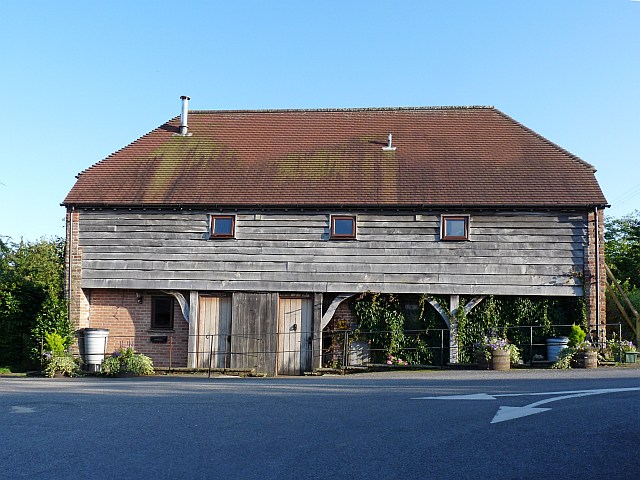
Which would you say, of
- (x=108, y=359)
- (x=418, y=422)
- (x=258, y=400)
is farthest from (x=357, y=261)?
(x=418, y=422)

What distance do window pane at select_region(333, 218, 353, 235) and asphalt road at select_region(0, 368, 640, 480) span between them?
8244 mm

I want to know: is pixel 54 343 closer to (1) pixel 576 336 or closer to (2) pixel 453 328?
(2) pixel 453 328

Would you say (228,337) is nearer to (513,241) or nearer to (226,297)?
(226,297)

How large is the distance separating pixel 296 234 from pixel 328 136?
415cm

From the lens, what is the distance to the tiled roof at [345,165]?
19.6 metres

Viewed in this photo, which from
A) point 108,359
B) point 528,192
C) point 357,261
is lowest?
point 108,359

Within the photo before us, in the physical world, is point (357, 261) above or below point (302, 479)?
above

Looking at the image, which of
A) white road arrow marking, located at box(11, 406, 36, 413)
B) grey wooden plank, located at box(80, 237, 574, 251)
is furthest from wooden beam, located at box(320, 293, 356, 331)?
white road arrow marking, located at box(11, 406, 36, 413)

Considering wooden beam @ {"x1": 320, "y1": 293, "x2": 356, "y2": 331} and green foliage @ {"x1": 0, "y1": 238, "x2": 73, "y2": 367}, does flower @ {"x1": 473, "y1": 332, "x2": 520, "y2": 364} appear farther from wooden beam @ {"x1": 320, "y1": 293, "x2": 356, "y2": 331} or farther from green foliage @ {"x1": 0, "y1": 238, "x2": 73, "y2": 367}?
green foliage @ {"x1": 0, "y1": 238, "x2": 73, "y2": 367}

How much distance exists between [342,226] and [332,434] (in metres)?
12.1

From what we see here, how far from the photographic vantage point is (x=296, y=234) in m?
19.8

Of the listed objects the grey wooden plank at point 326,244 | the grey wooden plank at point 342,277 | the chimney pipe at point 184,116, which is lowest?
the grey wooden plank at point 342,277

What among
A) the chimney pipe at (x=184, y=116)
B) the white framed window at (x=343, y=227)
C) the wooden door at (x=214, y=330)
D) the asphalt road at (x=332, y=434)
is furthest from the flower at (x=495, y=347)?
the chimney pipe at (x=184, y=116)

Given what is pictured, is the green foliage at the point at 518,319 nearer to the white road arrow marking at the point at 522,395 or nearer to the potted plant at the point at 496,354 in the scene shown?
the potted plant at the point at 496,354
